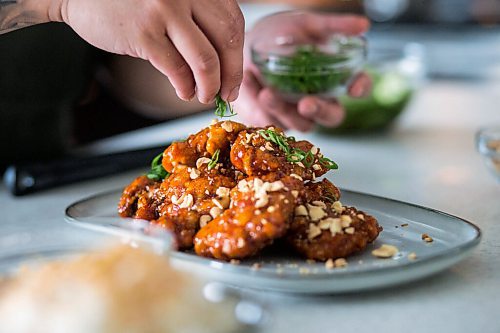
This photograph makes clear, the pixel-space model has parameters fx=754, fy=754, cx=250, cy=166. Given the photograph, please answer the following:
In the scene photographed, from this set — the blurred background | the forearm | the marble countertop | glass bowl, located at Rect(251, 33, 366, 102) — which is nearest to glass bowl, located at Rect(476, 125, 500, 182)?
the marble countertop

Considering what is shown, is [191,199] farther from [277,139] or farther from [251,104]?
[251,104]

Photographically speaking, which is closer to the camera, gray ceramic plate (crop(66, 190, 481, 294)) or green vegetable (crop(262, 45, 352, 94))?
gray ceramic plate (crop(66, 190, 481, 294))

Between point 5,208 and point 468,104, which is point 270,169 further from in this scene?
point 468,104

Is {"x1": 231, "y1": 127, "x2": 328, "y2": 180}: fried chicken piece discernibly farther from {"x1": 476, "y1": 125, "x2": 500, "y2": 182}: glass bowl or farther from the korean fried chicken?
{"x1": 476, "y1": 125, "x2": 500, "y2": 182}: glass bowl

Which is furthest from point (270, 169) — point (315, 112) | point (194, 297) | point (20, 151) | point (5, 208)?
point (20, 151)

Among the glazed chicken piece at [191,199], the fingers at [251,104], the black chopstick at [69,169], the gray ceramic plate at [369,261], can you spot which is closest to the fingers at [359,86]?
the fingers at [251,104]

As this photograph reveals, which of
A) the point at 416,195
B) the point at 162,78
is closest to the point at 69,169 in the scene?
the point at 416,195
